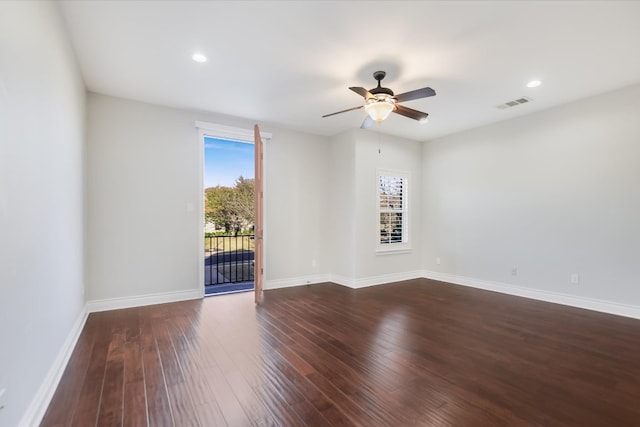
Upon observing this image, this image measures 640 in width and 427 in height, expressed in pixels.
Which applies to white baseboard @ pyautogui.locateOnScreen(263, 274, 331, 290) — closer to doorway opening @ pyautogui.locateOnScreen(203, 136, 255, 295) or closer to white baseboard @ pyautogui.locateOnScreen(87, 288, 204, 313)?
white baseboard @ pyautogui.locateOnScreen(87, 288, 204, 313)

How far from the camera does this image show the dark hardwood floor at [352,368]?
1.80 meters

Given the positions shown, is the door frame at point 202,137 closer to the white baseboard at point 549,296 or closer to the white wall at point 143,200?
the white wall at point 143,200

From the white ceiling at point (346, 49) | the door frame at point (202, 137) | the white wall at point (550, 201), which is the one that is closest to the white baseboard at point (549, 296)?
the white wall at point (550, 201)

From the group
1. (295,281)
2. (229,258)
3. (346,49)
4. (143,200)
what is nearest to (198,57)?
(346,49)

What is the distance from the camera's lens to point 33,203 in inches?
68.7

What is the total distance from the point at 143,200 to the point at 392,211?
424 cm

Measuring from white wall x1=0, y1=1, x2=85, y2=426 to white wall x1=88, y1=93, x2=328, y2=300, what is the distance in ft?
3.80

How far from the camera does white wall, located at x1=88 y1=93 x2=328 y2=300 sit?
149 inches

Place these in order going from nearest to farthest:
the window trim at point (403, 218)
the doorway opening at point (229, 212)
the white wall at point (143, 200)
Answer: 1. the white wall at point (143, 200)
2. the window trim at point (403, 218)
3. the doorway opening at point (229, 212)

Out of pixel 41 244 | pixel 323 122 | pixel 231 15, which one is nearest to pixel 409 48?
pixel 231 15

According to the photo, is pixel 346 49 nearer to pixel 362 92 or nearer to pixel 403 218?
pixel 362 92

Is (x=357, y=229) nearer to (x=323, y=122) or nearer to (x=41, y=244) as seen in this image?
(x=323, y=122)

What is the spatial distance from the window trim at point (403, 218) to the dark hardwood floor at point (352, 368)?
1.77m

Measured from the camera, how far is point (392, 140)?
18.8 ft
